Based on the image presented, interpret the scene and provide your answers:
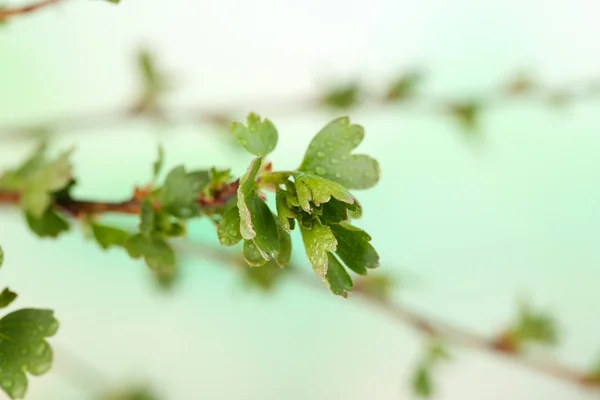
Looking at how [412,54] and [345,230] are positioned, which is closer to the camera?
[345,230]

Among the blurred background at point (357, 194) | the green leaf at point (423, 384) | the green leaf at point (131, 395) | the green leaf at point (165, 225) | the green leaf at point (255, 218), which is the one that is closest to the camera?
the green leaf at point (255, 218)

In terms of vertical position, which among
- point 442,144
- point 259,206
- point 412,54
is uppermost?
point 412,54

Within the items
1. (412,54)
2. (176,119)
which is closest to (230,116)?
(176,119)

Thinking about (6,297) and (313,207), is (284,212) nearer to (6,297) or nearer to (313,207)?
(313,207)

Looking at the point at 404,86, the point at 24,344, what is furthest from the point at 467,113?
the point at 24,344

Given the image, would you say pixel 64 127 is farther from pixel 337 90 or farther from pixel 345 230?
pixel 345 230

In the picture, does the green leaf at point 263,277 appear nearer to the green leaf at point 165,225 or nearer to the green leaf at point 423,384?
the green leaf at point 423,384

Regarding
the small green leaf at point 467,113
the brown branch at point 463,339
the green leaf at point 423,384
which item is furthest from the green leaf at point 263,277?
the small green leaf at point 467,113
